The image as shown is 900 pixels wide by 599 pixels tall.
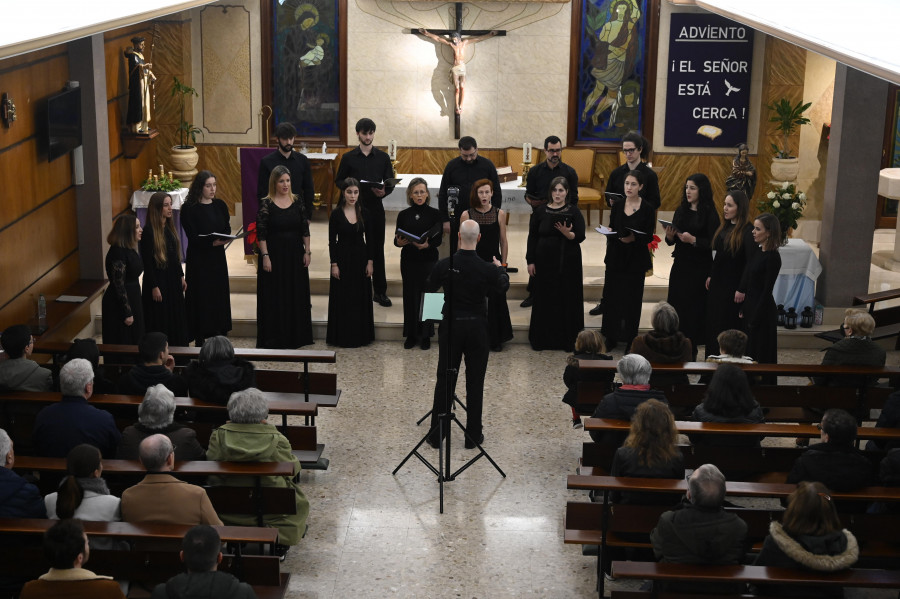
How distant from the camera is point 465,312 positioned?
7.01 meters

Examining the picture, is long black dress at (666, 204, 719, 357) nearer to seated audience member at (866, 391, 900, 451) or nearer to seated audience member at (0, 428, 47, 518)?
seated audience member at (866, 391, 900, 451)

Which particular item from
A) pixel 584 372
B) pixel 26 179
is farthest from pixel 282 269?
pixel 584 372

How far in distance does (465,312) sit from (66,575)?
10.8 feet

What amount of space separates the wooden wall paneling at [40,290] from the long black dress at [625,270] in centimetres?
462

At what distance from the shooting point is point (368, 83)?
13211 millimetres

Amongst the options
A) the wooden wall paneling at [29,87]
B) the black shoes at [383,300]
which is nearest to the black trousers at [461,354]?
the black shoes at [383,300]

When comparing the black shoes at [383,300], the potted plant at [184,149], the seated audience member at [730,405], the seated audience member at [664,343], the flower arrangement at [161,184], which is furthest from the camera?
the potted plant at [184,149]

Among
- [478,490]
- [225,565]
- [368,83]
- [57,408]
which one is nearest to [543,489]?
[478,490]

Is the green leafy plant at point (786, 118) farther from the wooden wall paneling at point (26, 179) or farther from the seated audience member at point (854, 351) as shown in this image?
the wooden wall paneling at point (26, 179)

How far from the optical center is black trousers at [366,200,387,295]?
987 cm

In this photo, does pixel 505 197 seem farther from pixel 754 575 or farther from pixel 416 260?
pixel 754 575

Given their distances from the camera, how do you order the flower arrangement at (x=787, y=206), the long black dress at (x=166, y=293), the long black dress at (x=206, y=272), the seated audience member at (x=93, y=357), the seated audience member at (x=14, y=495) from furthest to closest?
the flower arrangement at (x=787, y=206) → the long black dress at (x=206, y=272) → the long black dress at (x=166, y=293) → the seated audience member at (x=93, y=357) → the seated audience member at (x=14, y=495)

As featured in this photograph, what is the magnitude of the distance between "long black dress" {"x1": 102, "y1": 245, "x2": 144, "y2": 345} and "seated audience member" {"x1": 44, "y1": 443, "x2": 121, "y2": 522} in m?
2.96

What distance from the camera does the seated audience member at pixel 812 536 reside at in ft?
15.4
